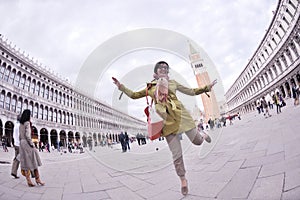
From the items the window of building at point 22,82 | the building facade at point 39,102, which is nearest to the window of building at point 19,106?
the building facade at point 39,102

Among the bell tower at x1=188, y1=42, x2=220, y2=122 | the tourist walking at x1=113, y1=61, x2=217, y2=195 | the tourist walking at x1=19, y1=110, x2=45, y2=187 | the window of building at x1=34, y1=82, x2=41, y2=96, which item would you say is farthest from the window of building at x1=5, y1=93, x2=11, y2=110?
the tourist walking at x1=113, y1=61, x2=217, y2=195

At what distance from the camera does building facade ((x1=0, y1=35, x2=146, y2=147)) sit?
21.9 m

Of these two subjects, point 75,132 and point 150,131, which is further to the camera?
point 75,132

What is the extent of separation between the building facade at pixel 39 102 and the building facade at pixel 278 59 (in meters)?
31.0

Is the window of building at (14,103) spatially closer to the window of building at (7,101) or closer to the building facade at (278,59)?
the window of building at (7,101)

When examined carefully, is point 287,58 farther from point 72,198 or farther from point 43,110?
point 43,110

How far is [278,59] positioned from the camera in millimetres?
35875

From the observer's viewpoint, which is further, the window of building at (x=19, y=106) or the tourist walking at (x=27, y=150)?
the window of building at (x=19, y=106)

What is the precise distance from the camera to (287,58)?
3228 cm

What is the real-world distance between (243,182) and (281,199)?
50 cm

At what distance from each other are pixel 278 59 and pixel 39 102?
156 feet

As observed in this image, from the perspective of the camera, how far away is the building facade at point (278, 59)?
28.9 m

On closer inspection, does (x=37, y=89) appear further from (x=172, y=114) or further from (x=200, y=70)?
(x=172, y=114)

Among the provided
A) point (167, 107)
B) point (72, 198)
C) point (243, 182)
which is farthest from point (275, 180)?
point (72, 198)
